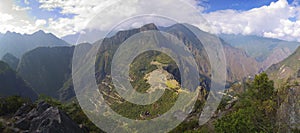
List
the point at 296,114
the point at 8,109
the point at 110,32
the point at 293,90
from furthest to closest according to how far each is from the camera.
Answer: the point at 8,109
the point at 293,90
the point at 296,114
the point at 110,32

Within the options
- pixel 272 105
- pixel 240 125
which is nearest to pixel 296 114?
Answer: pixel 272 105

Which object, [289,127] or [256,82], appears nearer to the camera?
[289,127]

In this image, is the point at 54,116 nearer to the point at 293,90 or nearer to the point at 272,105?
the point at 272,105

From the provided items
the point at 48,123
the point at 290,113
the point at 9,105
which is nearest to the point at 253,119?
the point at 290,113

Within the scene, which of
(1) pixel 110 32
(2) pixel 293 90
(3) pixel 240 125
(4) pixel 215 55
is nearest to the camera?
(1) pixel 110 32

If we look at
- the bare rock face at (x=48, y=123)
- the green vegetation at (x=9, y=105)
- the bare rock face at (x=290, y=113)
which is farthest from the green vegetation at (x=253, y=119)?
the green vegetation at (x=9, y=105)

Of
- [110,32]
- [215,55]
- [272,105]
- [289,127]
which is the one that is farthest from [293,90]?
[110,32]

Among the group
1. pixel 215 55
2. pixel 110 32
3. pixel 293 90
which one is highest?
pixel 110 32

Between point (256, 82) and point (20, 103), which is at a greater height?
point (256, 82)
